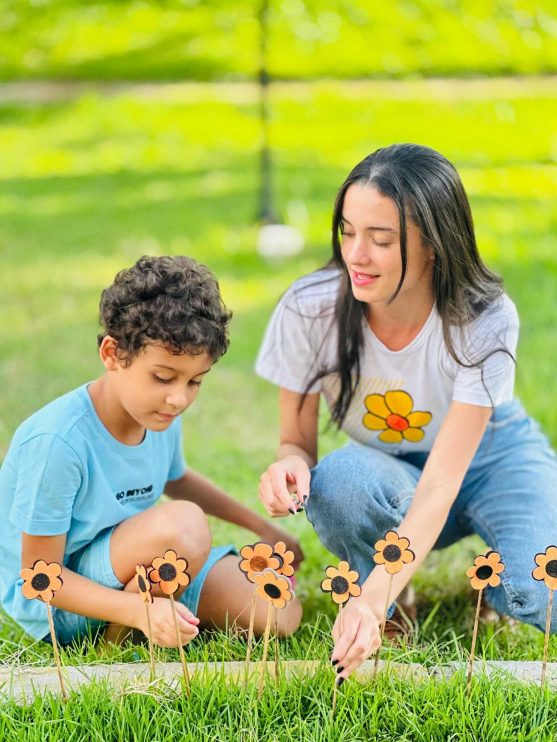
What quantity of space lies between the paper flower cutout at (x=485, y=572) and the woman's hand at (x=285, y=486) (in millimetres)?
430

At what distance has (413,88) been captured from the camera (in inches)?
404

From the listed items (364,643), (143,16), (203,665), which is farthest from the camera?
(143,16)

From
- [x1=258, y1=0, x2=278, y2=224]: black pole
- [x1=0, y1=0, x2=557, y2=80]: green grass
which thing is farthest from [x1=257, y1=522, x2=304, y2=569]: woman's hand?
[x1=0, y1=0, x2=557, y2=80]: green grass

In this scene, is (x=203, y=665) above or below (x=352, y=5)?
below

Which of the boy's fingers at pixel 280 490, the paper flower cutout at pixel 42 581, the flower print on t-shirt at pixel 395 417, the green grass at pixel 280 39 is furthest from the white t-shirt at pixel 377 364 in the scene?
the green grass at pixel 280 39

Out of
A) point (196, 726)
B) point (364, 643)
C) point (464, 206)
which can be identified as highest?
point (464, 206)

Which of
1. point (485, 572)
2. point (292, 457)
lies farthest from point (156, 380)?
point (485, 572)

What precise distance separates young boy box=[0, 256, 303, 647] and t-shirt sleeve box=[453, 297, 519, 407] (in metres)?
0.54

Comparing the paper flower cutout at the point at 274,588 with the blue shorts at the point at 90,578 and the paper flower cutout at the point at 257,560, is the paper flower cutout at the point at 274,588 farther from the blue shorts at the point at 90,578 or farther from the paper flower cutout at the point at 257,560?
the blue shorts at the point at 90,578

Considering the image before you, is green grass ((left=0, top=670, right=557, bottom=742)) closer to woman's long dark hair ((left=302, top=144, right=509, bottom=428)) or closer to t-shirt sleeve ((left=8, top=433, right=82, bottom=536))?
t-shirt sleeve ((left=8, top=433, right=82, bottom=536))

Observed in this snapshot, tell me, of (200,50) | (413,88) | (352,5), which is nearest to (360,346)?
(352,5)

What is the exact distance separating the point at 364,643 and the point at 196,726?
1.11 feet

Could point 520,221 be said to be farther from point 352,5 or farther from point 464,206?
point 464,206

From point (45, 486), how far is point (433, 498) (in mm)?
778
